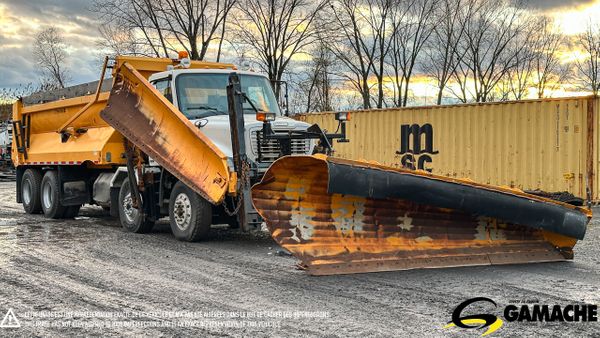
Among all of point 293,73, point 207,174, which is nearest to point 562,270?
point 207,174

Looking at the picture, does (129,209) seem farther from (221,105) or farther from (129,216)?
(221,105)

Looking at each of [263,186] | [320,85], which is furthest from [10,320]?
[320,85]

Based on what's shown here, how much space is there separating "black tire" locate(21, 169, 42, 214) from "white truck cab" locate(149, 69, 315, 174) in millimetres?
5572

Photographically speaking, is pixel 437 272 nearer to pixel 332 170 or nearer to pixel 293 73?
pixel 332 170

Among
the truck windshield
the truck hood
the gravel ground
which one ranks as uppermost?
the truck windshield

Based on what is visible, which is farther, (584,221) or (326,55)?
(326,55)

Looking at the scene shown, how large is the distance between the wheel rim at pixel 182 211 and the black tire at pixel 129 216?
3.73 feet

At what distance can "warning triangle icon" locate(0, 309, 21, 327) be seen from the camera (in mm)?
5061

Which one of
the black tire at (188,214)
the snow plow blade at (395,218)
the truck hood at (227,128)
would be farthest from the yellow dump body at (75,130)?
the snow plow blade at (395,218)

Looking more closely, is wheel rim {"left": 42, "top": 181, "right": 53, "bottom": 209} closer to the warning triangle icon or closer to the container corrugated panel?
the warning triangle icon

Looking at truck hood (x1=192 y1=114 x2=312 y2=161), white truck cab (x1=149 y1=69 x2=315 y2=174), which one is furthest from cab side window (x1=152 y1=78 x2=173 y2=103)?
truck hood (x1=192 y1=114 x2=312 y2=161)

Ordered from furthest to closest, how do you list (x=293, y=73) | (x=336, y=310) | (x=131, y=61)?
(x=293, y=73)
(x=131, y=61)
(x=336, y=310)

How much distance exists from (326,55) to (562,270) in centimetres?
3849

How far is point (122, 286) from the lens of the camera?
20.9ft
